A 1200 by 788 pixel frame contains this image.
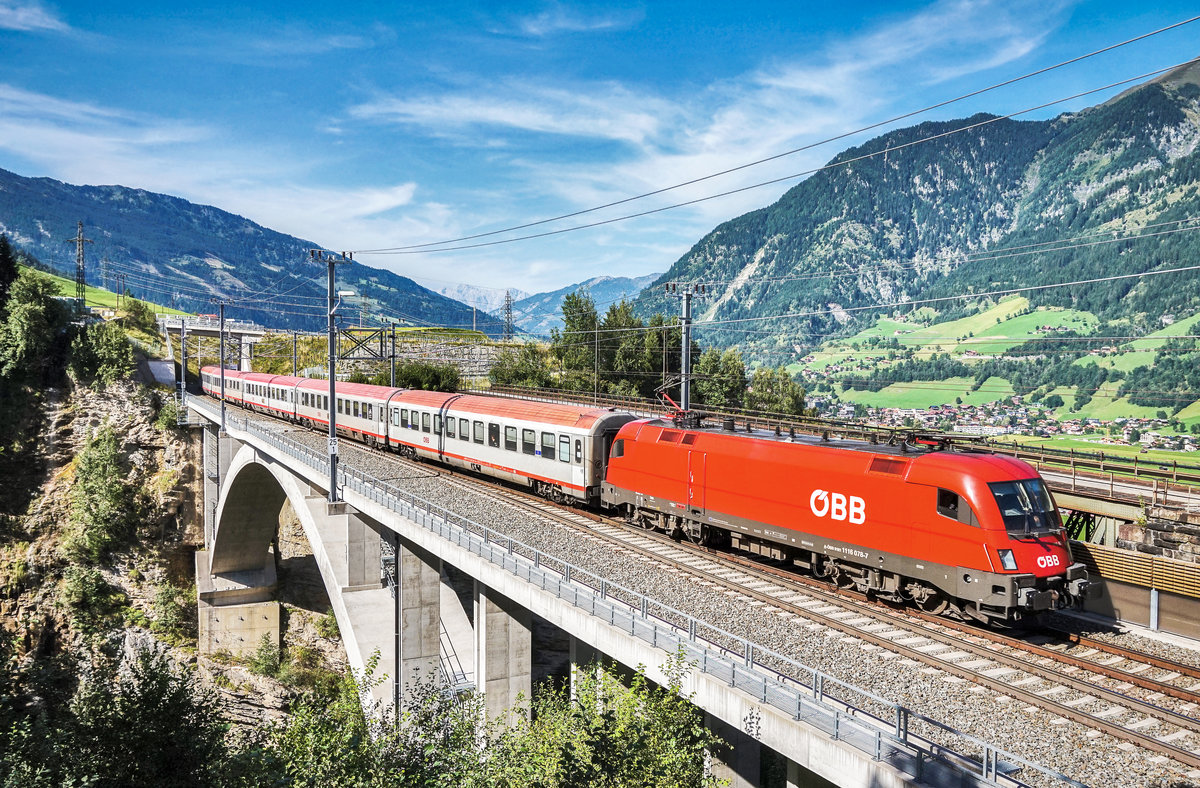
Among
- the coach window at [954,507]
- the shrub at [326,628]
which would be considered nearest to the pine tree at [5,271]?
the shrub at [326,628]

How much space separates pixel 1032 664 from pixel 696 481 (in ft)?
31.1

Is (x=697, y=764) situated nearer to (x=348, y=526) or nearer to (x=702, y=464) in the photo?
(x=702, y=464)

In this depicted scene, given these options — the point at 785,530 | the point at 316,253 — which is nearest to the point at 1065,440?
the point at 785,530

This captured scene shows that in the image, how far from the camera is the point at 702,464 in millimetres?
19281

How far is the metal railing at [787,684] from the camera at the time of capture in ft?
24.7

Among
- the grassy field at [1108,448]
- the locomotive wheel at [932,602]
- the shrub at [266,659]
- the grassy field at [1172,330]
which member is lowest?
the shrub at [266,659]

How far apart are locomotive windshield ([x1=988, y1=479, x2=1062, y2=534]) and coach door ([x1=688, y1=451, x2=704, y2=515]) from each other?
25.9 ft

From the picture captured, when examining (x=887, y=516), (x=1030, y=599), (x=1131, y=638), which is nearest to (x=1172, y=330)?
(x=1131, y=638)

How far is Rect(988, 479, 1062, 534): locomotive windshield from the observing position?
499 inches

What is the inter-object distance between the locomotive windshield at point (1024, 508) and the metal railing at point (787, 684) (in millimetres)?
4871

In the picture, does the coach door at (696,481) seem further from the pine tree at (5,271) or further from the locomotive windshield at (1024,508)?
the pine tree at (5,271)

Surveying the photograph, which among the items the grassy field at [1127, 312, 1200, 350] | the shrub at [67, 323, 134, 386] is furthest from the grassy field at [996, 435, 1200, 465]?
the shrub at [67, 323, 134, 386]

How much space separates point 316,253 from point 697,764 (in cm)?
2117

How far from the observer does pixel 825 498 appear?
15.6 m
